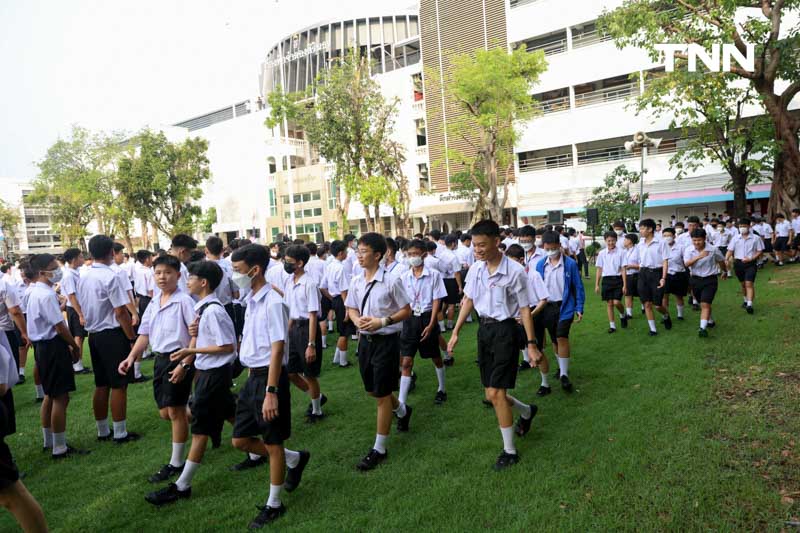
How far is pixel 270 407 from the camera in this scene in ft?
11.8

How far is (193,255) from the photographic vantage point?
6.82 m

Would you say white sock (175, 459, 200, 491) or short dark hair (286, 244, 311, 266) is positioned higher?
short dark hair (286, 244, 311, 266)

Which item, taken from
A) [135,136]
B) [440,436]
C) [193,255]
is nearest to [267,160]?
[135,136]

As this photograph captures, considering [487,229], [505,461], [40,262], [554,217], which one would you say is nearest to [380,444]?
[505,461]

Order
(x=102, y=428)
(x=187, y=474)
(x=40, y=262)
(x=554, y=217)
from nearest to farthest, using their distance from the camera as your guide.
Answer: (x=187, y=474)
(x=40, y=262)
(x=102, y=428)
(x=554, y=217)

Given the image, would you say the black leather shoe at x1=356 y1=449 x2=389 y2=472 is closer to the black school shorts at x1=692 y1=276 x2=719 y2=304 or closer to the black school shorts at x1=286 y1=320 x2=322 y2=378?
the black school shorts at x1=286 y1=320 x2=322 y2=378

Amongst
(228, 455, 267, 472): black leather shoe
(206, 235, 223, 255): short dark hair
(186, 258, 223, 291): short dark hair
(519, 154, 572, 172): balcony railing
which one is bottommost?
(228, 455, 267, 472): black leather shoe

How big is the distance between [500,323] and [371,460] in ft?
5.22

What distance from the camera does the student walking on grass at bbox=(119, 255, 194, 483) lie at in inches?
175

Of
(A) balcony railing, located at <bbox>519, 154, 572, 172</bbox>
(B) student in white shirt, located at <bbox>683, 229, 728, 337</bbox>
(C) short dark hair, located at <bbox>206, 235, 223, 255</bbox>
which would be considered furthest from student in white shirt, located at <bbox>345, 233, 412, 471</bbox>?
(A) balcony railing, located at <bbox>519, 154, 572, 172</bbox>

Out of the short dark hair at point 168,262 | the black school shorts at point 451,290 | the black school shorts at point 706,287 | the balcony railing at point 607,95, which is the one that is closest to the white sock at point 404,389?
the short dark hair at point 168,262

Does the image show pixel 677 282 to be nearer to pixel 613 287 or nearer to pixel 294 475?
pixel 613 287

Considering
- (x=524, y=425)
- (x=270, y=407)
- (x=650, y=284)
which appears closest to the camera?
(x=270, y=407)

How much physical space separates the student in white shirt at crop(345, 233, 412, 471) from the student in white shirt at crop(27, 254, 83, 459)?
9.80 feet
